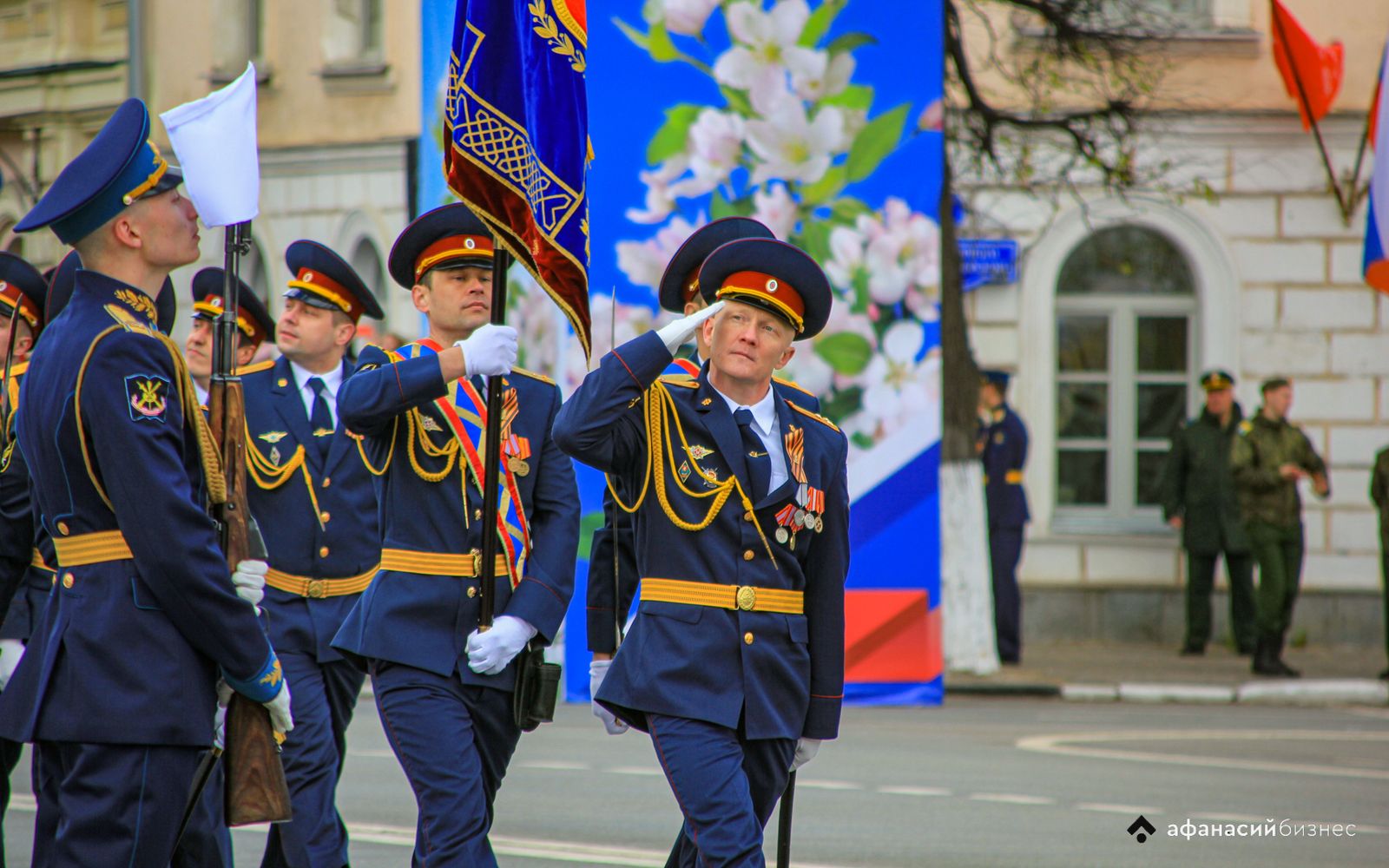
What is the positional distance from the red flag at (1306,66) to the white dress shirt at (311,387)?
1171cm

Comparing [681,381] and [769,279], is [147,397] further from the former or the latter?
[769,279]

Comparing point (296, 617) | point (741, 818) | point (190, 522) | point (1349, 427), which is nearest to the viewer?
point (190, 522)

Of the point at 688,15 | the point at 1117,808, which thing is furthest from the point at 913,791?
the point at 688,15

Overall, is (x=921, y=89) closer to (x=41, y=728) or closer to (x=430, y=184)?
(x=430, y=184)

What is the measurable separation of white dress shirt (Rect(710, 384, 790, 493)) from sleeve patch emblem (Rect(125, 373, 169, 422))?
159cm

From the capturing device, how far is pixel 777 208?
12.4 meters

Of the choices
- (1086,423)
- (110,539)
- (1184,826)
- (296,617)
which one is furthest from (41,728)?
(1086,423)

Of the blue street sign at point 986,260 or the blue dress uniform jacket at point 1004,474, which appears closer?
the blue dress uniform jacket at point 1004,474

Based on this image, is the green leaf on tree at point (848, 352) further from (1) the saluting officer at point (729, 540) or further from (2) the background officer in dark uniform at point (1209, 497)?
(1) the saluting officer at point (729, 540)

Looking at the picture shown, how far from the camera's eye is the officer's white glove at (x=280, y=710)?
14.4 ft

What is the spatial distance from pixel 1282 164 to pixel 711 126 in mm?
7803

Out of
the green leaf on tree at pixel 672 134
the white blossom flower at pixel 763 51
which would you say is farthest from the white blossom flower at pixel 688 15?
the green leaf on tree at pixel 672 134

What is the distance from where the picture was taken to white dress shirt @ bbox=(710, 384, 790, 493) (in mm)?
5184

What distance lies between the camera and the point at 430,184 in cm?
1174
